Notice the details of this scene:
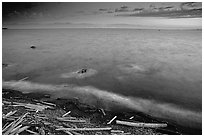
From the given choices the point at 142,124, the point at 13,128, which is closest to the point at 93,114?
the point at 142,124

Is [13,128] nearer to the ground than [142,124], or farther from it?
farther from it

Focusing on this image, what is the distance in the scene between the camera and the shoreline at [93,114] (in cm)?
568

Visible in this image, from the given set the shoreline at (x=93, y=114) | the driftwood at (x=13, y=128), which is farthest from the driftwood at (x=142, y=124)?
the driftwood at (x=13, y=128)

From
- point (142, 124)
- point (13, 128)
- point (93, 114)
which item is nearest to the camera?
point (13, 128)

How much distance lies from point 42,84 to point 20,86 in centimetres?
101

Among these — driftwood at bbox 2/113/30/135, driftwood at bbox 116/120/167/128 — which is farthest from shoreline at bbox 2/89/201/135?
driftwood at bbox 2/113/30/135

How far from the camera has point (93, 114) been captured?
6.52 meters

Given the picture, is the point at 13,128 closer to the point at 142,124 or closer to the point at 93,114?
the point at 93,114

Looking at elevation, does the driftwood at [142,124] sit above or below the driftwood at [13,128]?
below

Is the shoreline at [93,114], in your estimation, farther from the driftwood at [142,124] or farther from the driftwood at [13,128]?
the driftwood at [13,128]

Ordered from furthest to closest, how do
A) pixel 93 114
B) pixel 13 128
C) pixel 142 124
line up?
Result: pixel 93 114 < pixel 142 124 < pixel 13 128

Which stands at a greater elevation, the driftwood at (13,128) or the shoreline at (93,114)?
the driftwood at (13,128)

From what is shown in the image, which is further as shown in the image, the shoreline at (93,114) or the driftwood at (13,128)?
the shoreline at (93,114)

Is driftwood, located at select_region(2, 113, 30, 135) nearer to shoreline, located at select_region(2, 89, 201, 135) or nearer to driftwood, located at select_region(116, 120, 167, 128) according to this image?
shoreline, located at select_region(2, 89, 201, 135)
